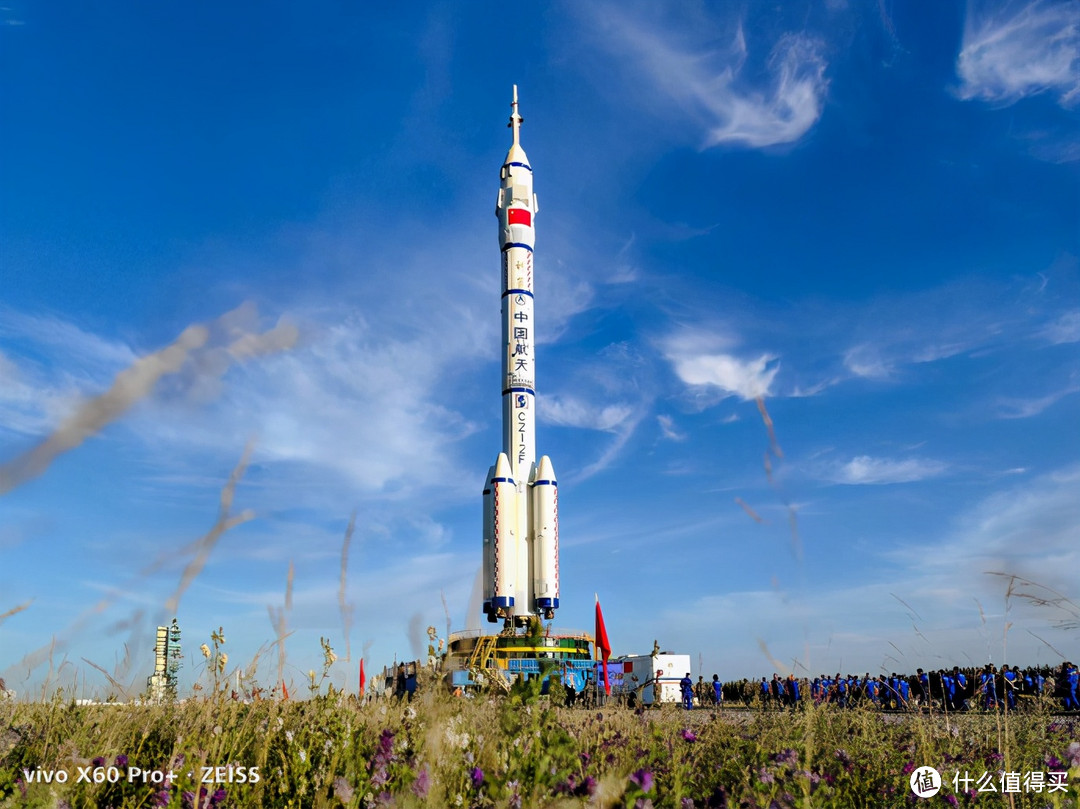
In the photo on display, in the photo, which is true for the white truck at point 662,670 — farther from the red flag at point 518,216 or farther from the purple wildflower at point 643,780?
the purple wildflower at point 643,780

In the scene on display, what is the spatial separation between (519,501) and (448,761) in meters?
29.0

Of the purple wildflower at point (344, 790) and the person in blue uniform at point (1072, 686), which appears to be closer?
the purple wildflower at point (344, 790)

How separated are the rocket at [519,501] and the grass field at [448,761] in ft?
81.6

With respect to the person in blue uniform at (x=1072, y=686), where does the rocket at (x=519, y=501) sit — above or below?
above

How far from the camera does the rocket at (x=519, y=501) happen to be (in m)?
32.6

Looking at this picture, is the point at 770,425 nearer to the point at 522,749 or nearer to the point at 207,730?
the point at 522,749

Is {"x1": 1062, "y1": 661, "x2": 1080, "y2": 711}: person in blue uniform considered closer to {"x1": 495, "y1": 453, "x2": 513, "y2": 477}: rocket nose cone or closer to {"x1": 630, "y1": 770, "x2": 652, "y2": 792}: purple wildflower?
{"x1": 495, "y1": 453, "x2": 513, "y2": 477}: rocket nose cone

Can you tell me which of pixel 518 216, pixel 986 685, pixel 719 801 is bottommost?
pixel 986 685

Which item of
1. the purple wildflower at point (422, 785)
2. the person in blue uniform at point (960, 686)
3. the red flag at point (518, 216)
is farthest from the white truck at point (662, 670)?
the purple wildflower at point (422, 785)

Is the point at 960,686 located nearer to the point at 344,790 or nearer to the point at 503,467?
the point at 503,467

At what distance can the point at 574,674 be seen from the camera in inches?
1178

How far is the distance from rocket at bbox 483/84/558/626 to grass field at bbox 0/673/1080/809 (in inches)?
979

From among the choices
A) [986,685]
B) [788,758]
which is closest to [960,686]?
[986,685]

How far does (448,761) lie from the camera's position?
441 cm
